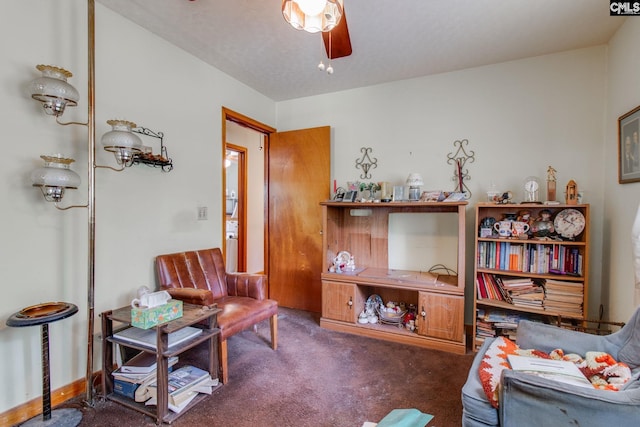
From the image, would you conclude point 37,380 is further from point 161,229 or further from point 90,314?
point 161,229

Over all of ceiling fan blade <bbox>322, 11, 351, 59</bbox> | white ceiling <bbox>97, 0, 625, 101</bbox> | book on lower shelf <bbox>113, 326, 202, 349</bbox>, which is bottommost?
book on lower shelf <bbox>113, 326, 202, 349</bbox>

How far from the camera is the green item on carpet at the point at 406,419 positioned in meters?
0.82

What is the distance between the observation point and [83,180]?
6.47 feet

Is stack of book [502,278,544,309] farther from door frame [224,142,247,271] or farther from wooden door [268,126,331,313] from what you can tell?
door frame [224,142,247,271]

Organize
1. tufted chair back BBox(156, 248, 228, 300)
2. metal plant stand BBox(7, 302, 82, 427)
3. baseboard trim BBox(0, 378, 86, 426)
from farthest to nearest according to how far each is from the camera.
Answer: tufted chair back BBox(156, 248, 228, 300) < baseboard trim BBox(0, 378, 86, 426) < metal plant stand BBox(7, 302, 82, 427)

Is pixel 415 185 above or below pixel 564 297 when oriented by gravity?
above

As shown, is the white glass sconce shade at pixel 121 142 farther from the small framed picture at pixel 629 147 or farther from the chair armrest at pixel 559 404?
the small framed picture at pixel 629 147

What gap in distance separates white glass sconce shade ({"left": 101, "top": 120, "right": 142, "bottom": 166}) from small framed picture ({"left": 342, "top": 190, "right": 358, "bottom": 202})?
191 cm

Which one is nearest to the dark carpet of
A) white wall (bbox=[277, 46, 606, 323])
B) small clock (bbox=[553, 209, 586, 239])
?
white wall (bbox=[277, 46, 606, 323])

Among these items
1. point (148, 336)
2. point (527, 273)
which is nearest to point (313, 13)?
point (148, 336)

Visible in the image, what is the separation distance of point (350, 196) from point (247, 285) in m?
1.36

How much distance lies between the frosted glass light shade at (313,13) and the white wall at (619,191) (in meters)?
2.12

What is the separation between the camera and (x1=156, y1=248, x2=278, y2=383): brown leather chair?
2.14 m

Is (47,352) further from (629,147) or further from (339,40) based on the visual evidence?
(629,147)
